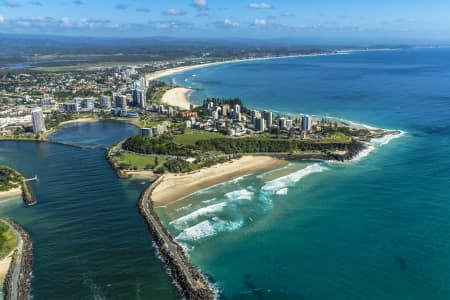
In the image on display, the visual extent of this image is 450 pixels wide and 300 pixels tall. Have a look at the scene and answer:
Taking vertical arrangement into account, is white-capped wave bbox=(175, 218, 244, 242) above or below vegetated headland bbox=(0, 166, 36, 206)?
below

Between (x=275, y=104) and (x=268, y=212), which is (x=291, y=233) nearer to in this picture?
(x=268, y=212)

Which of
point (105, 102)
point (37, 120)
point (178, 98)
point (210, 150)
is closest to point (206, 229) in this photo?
point (210, 150)

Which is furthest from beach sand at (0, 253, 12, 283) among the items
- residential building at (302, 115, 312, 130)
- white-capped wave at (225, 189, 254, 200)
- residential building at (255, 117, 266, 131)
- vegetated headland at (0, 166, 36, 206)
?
residential building at (302, 115, 312, 130)

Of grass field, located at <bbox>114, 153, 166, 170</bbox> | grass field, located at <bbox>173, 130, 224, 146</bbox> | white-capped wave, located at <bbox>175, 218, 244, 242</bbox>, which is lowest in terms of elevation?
white-capped wave, located at <bbox>175, 218, 244, 242</bbox>

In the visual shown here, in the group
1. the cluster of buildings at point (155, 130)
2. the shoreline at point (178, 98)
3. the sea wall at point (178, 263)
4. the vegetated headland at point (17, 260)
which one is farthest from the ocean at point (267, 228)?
the shoreline at point (178, 98)

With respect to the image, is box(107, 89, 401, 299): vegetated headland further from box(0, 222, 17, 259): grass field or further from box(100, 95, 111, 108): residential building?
box(100, 95, 111, 108): residential building

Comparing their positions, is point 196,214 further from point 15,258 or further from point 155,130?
Answer: point 155,130

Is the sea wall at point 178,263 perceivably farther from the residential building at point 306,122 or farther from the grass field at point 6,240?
the residential building at point 306,122
